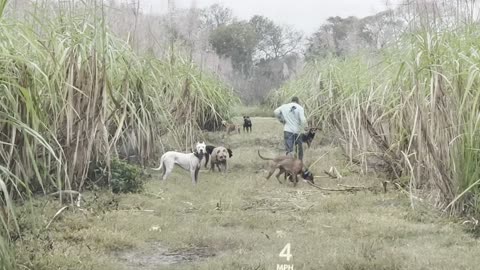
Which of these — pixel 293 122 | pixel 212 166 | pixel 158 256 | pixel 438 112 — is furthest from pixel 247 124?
pixel 158 256

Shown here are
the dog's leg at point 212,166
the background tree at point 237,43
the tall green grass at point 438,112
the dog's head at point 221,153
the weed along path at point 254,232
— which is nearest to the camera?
the weed along path at point 254,232

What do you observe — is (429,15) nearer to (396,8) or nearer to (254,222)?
(396,8)

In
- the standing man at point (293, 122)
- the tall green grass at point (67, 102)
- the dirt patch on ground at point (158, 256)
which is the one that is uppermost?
the tall green grass at point (67, 102)

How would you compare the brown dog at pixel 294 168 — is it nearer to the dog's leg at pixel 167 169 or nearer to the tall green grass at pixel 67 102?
the dog's leg at pixel 167 169

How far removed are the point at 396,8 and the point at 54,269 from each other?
14.0 ft

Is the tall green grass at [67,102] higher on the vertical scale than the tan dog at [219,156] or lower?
higher

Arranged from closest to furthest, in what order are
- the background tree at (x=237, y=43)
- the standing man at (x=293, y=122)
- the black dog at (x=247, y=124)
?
the standing man at (x=293, y=122), the black dog at (x=247, y=124), the background tree at (x=237, y=43)

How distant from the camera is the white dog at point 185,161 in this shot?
25.1ft

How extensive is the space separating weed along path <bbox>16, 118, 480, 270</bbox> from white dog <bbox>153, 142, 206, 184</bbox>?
0.33m

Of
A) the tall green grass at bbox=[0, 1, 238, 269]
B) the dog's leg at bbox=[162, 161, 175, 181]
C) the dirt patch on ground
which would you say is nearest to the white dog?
the dog's leg at bbox=[162, 161, 175, 181]

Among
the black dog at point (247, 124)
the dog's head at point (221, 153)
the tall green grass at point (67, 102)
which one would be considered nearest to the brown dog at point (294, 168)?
the dog's head at point (221, 153)

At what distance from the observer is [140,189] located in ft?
21.6

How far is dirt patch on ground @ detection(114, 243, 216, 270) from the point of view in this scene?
13.2 ft

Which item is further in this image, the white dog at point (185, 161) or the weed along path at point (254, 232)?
the white dog at point (185, 161)
